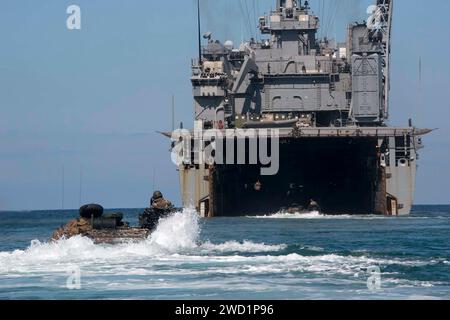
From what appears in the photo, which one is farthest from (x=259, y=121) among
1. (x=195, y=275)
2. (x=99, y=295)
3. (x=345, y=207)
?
(x=99, y=295)

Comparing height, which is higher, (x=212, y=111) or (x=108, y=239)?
(x=212, y=111)

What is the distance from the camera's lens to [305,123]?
3371 inches

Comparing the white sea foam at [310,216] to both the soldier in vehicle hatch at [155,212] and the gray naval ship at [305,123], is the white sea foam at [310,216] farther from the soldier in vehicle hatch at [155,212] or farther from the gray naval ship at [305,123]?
the soldier in vehicle hatch at [155,212]

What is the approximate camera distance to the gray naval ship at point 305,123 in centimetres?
7906

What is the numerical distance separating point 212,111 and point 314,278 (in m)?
55.9

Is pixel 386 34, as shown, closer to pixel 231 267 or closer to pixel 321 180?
pixel 321 180

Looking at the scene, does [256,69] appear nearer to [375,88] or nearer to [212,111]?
[212,111]

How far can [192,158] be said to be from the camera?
80500 millimetres

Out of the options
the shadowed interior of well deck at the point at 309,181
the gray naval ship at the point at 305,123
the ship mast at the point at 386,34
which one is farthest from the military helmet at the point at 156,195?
the ship mast at the point at 386,34

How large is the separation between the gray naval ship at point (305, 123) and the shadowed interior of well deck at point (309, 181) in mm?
79

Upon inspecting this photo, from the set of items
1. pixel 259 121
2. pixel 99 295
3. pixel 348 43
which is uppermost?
pixel 348 43

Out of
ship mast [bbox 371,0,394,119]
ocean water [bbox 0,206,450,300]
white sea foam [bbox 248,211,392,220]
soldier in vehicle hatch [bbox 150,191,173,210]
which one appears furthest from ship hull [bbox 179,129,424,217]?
soldier in vehicle hatch [bbox 150,191,173,210]
